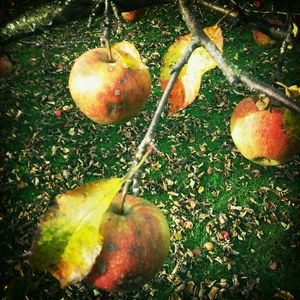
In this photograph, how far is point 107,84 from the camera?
843mm

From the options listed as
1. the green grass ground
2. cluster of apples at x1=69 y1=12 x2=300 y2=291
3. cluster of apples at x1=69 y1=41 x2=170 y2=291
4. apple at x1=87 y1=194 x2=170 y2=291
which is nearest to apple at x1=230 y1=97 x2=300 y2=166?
cluster of apples at x1=69 y1=12 x2=300 y2=291

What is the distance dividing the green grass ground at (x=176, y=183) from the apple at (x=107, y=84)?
1836mm

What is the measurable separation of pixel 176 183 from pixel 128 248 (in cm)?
302

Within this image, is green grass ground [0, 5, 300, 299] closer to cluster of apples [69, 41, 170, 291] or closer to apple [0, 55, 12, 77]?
apple [0, 55, 12, 77]

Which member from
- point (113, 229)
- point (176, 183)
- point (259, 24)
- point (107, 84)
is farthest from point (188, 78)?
point (176, 183)

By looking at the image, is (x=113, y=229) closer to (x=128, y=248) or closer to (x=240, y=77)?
(x=128, y=248)

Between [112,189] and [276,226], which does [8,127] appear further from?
[112,189]

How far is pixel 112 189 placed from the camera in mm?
553

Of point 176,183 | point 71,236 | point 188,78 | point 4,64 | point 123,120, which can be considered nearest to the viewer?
point 71,236

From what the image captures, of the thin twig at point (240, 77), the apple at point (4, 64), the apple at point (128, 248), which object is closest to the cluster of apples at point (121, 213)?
the apple at point (128, 248)

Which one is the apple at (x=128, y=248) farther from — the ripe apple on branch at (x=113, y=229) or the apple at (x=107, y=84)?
the apple at (x=107, y=84)

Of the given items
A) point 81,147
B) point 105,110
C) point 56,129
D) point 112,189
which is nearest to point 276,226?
point 81,147

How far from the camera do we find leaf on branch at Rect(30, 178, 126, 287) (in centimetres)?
50

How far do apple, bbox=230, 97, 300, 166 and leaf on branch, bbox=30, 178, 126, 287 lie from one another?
1.67ft
